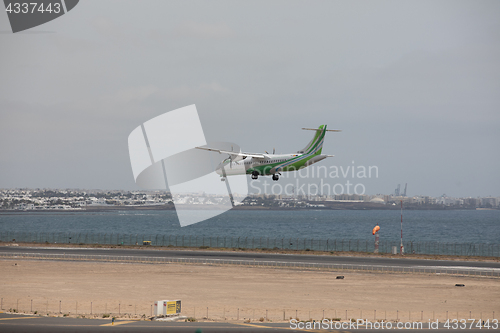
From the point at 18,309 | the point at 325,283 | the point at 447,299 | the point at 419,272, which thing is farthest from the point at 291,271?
the point at 18,309

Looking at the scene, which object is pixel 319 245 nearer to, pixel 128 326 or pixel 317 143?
pixel 317 143

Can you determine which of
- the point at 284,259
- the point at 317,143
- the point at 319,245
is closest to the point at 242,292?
the point at 317,143

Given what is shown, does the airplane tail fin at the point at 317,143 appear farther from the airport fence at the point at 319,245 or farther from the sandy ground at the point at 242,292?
the airport fence at the point at 319,245

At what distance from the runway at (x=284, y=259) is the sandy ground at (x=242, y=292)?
20.7 feet

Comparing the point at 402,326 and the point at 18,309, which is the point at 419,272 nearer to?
the point at 402,326

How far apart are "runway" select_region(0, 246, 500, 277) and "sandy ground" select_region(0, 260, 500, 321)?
20.7 ft

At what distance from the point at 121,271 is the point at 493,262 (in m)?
65.2

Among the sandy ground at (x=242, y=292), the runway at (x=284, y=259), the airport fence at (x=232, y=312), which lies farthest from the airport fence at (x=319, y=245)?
the airport fence at (x=232, y=312)

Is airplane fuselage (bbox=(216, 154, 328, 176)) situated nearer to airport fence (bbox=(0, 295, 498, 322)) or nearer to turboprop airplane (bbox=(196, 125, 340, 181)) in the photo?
turboprop airplane (bbox=(196, 125, 340, 181))

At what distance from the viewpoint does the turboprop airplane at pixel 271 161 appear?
57.7 meters

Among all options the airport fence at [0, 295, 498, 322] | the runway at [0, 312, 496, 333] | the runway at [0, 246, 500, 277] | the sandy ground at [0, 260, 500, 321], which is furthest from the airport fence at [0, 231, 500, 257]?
the runway at [0, 312, 496, 333]

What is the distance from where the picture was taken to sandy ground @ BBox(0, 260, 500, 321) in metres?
48.8

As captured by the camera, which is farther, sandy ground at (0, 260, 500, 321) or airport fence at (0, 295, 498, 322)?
sandy ground at (0, 260, 500, 321)

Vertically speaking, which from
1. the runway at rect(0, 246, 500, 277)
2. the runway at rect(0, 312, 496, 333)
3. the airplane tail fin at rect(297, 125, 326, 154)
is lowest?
the runway at rect(0, 246, 500, 277)
